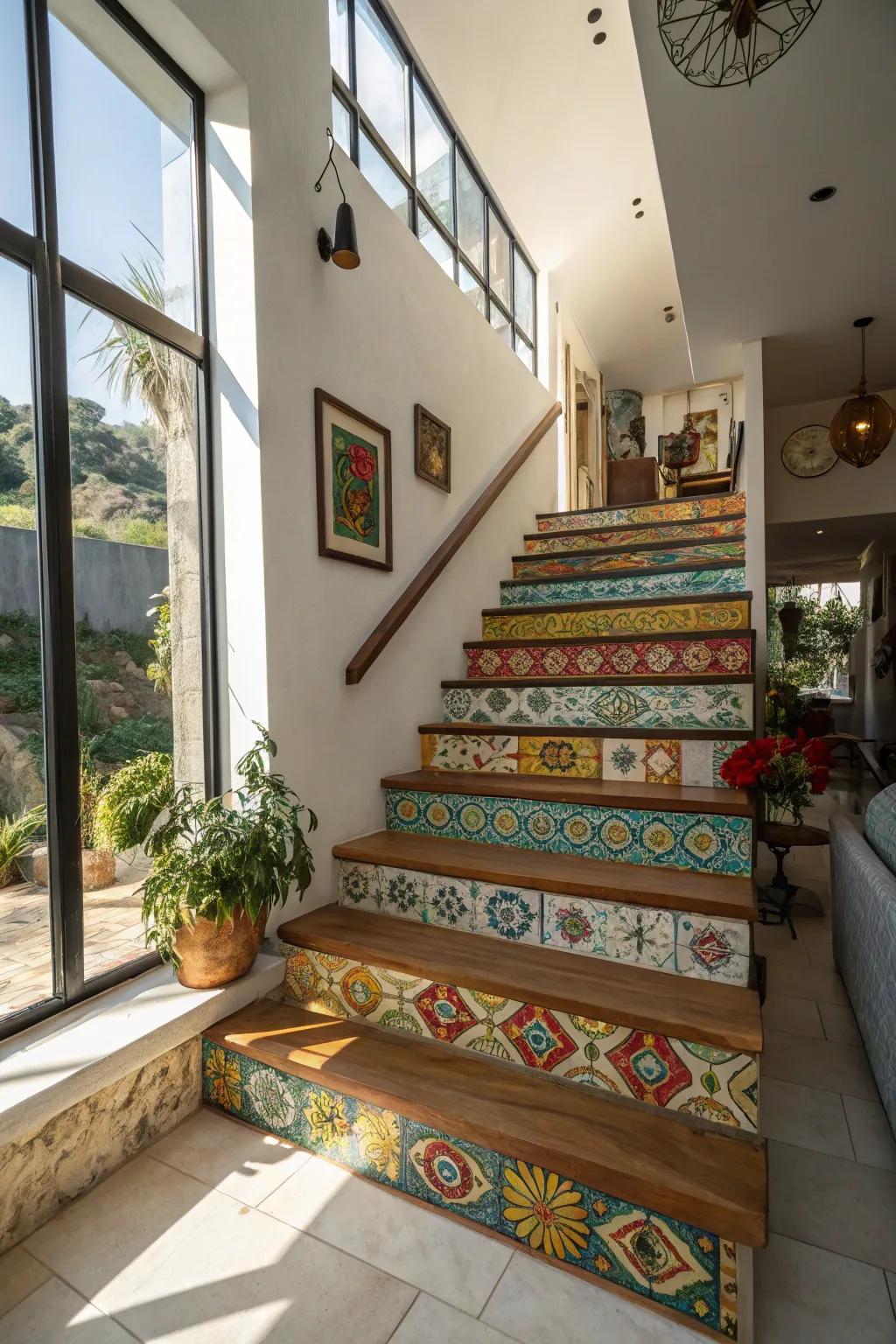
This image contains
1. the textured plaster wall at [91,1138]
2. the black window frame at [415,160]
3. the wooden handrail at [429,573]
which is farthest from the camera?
the black window frame at [415,160]

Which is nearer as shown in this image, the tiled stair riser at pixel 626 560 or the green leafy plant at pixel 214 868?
the green leafy plant at pixel 214 868

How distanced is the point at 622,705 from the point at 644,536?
1.66m

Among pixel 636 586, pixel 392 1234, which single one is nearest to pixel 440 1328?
pixel 392 1234

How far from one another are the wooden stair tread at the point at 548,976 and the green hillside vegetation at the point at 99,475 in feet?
4.09

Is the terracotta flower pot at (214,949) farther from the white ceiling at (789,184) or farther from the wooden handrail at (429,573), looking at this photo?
the white ceiling at (789,184)

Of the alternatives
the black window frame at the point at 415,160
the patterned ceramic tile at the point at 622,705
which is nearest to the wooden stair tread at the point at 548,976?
the patterned ceramic tile at the point at 622,705

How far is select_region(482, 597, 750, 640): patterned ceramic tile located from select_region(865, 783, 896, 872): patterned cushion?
2.65 ft

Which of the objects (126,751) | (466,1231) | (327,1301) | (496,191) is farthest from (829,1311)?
(496,191)

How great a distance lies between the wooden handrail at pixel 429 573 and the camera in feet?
7.58

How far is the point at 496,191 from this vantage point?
172 inches

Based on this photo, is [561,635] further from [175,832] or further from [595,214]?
[595,214]

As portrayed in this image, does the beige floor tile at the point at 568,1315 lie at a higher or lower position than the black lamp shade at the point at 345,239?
lower

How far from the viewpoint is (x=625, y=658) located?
277 centimetres

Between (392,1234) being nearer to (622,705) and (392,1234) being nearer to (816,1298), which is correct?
(816,1298)
